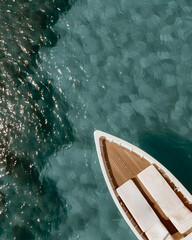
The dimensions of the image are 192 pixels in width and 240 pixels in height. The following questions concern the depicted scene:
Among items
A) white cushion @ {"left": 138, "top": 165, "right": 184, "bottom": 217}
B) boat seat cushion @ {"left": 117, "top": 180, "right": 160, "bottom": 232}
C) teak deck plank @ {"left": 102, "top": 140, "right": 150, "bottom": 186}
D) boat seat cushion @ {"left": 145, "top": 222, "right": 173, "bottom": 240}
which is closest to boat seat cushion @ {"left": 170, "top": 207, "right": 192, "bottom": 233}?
white cushion @ {"left": 138, "top": 165, "right": 184, "bottom": 217}

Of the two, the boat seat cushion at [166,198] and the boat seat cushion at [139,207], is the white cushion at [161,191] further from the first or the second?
the boat seat cushion at [139,207]

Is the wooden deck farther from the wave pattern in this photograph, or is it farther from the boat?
the wave pattern

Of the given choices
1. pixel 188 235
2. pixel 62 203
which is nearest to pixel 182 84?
pixel 188 235

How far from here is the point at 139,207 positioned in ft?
41.7

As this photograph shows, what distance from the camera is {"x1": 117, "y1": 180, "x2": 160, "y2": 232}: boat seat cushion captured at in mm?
12633

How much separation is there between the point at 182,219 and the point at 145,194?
1.69 metres

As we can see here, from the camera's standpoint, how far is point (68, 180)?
15.3 metres

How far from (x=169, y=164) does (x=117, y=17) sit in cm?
796

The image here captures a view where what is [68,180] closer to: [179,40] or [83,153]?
[83,153]

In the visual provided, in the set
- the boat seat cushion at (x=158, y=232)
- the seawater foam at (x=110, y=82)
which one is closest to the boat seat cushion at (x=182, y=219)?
the boat seat cushion at (x=158, y=232)

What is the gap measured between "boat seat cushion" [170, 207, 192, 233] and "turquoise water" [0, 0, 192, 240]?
225 centimetres

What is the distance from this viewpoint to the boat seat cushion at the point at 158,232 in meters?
12.5

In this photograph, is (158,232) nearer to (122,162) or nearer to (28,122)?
(122,162)

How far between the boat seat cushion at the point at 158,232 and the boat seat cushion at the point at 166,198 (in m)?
0.47
